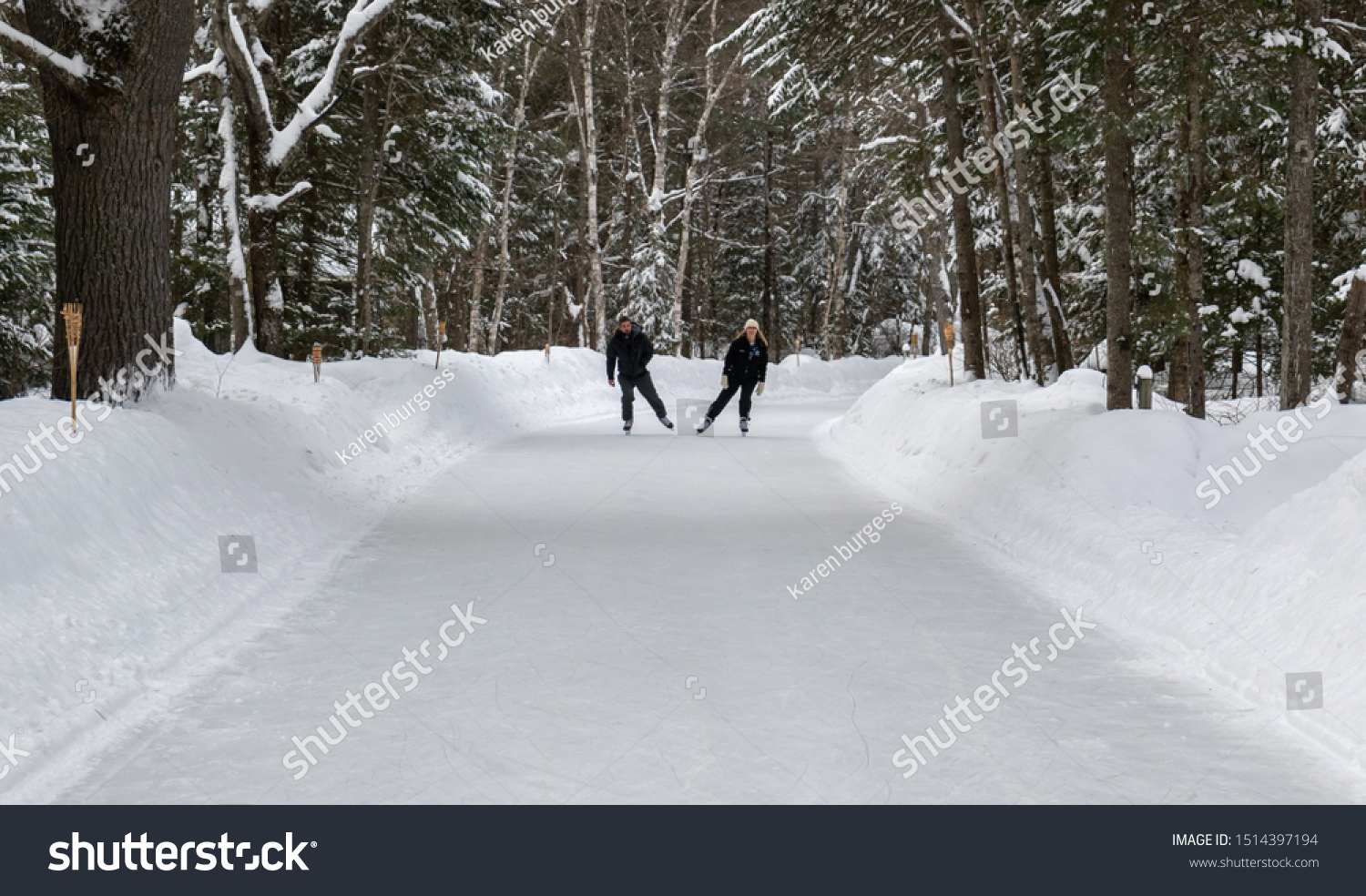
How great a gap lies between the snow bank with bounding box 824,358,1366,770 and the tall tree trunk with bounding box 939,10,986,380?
11.1 feet

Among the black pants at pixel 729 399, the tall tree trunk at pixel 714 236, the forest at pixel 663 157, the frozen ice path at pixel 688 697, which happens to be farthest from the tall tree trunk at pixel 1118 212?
the tall tree trunk at pixel 714 236

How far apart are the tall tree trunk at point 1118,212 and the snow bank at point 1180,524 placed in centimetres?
54

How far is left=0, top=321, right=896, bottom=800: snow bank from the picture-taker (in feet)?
16.2

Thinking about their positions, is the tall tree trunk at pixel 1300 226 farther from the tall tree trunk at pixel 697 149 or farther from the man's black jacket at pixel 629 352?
the tall tree trunk at pixel 697 149

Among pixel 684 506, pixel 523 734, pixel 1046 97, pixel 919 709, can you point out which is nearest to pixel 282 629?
pixel 523 734

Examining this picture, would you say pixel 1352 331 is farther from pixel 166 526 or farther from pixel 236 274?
pixel 236 274

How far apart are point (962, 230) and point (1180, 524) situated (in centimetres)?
1025

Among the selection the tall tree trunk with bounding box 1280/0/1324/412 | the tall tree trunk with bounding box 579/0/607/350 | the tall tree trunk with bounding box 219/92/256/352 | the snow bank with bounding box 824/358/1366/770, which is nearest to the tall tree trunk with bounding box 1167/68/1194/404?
the tall tree trunk with bounding box 1280/0/1324/412

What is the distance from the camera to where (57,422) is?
7.54m

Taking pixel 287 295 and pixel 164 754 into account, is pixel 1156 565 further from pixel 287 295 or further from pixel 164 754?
pixel 287 295

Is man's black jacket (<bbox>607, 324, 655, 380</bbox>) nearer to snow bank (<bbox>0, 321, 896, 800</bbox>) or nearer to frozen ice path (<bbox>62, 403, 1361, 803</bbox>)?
snow bank (<bbox>0, 321, 896, 800</bbox>)

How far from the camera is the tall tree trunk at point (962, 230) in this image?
55.4ft
